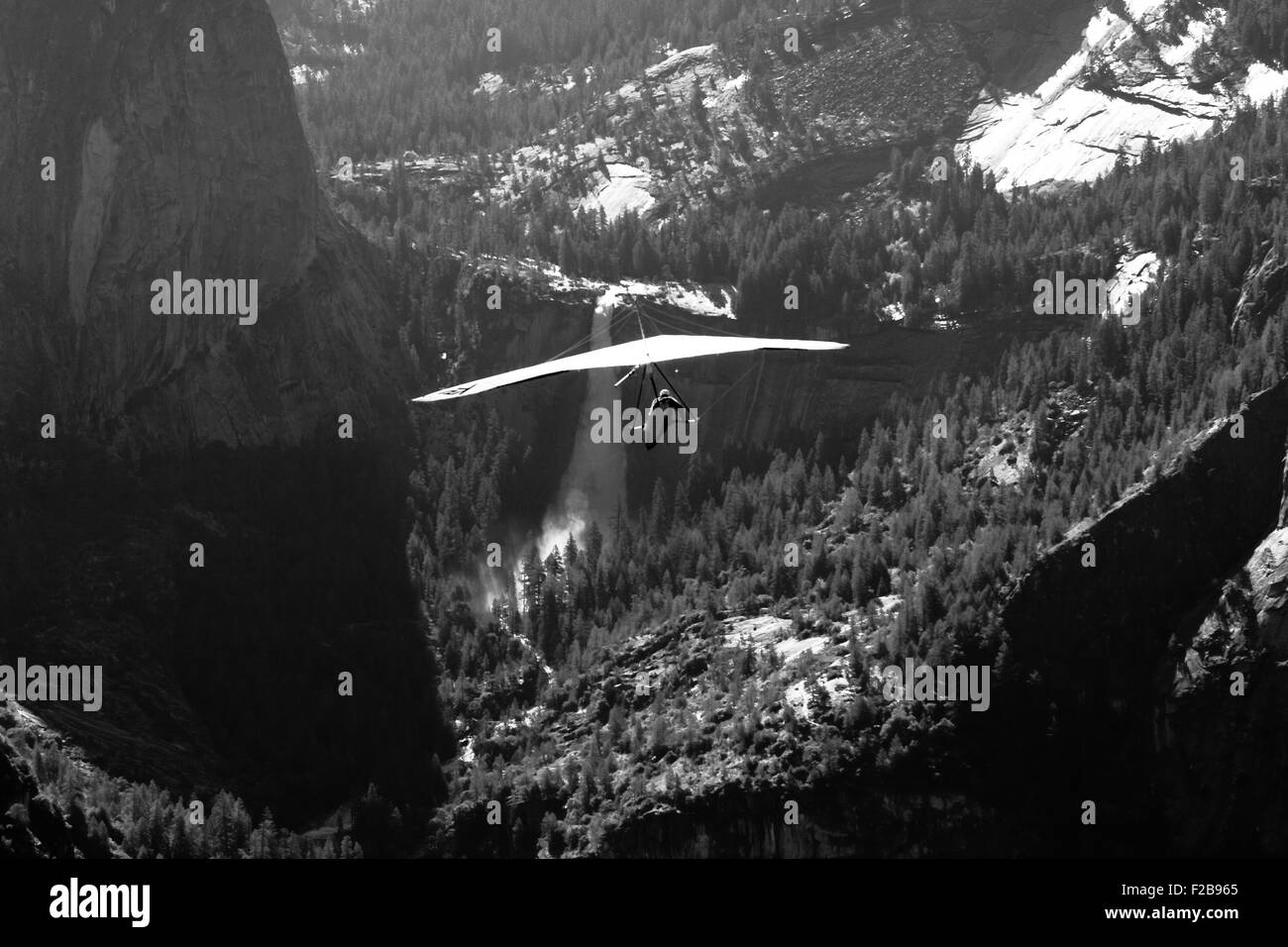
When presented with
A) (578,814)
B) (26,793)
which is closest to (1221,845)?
(578,814)

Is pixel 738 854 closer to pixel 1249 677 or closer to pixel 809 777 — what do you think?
pixel 809 777

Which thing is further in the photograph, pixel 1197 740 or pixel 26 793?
pixel 1197 740
